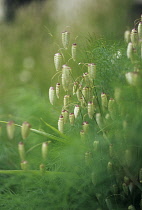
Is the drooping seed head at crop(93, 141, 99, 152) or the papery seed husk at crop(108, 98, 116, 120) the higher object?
the papery seed husk at crop(108, 98, 116, 120)

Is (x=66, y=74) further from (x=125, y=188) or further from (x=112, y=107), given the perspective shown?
(x=125, y=188)

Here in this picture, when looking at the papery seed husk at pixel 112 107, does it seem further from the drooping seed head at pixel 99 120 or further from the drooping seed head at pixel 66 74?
the drooping seed head at pixel 66 74

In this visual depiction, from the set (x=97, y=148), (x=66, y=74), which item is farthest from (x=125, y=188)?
(x=66, y=74)

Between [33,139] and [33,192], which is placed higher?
[33,139]

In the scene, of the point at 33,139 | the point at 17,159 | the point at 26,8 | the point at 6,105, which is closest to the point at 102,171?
the point at 33,139

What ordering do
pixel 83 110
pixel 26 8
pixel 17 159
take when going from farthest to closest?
pixel 26 8 → pixel 17 159 → pixel 83 110

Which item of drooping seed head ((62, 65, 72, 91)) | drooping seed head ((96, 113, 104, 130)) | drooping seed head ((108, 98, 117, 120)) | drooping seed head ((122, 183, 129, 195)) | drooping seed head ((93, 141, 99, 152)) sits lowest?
drooping seed head ((122, 183, 129, 195))

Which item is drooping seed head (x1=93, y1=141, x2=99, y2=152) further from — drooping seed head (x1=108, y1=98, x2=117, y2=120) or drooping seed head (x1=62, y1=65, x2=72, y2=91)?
drooping seed head (x1=62, y1=65, x2=72, y2=91)

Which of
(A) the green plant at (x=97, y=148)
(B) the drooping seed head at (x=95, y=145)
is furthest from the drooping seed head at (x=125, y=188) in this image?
(B) the drooping seed head at (x=95, y=145)

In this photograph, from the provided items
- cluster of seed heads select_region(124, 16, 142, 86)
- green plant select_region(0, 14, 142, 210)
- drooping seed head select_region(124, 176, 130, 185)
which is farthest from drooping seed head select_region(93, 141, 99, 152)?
cluster of seed heads select_region(124, 16, 142, 86)

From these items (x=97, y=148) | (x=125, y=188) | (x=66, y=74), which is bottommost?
(x=125, y=188)

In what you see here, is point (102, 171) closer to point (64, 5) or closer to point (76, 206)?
point (76, 206)
